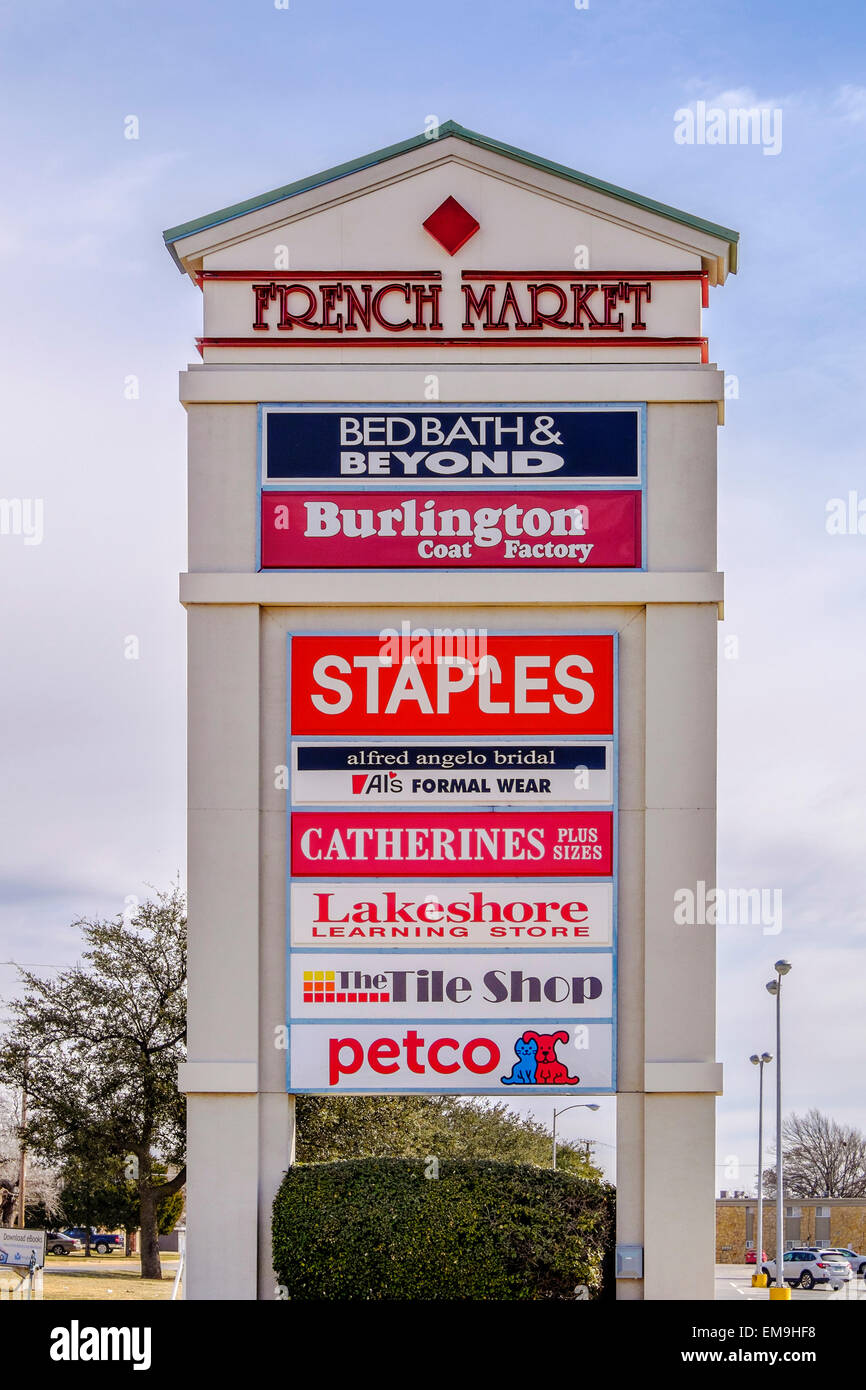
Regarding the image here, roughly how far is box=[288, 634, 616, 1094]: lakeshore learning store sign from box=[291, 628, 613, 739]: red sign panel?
2cm

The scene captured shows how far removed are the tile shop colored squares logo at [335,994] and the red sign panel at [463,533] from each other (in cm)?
467

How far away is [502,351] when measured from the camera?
56.5ft

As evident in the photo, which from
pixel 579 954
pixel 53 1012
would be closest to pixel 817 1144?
pixel 53 1012

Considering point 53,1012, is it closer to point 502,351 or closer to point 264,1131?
point 264,1131

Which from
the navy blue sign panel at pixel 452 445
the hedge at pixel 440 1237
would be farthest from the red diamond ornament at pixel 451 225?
the hedge at pixel 440 1237

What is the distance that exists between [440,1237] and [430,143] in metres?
12.4

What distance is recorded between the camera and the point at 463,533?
55.5ft

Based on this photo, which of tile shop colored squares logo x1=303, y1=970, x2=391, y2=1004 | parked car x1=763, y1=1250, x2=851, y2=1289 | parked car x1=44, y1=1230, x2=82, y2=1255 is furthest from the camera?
parked car x1=763, y1=1250, x2=851, y2=1289

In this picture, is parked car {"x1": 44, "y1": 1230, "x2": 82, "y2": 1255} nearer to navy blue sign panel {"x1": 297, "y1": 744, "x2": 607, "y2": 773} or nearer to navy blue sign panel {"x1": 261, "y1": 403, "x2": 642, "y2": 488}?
navy blue sign panel {"x1": 297, "y1": 744, "x2": 607, "y2": 773}

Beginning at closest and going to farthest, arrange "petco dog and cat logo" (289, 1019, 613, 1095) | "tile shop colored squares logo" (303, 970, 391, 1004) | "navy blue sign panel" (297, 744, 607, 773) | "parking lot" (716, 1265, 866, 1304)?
"petco dog and cat logo" (289, 1019, 613, 1095)
"tile shop colored squares logo" (303, 970, 391, 1004)
"navy blue sign panel" (297, 744, 607, 773)
"parking lot" (716, 1265, 866, 1304)

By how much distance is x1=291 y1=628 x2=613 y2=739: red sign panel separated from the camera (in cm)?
1661

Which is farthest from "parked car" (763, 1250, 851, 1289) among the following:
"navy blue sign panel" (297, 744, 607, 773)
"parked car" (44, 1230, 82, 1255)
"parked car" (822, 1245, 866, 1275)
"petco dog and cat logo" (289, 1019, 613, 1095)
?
"navy blue sign panel" (297, 744, 607, 773)

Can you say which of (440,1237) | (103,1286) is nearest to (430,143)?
(440,1237)

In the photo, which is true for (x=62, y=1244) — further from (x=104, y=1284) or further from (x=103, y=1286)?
(x=103, y=1286)
